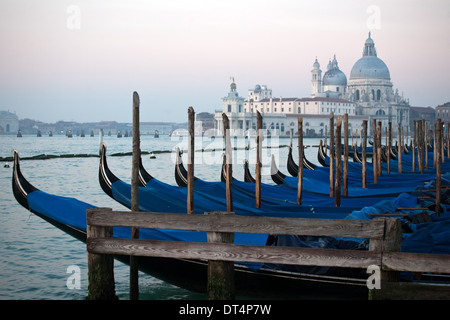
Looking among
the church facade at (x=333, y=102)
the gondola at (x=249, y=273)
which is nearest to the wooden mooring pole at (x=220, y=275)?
the gondola at (x=249, y=273)

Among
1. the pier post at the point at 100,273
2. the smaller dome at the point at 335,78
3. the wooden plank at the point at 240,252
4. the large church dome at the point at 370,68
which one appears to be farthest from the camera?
the smaller dome at the point at 335,78

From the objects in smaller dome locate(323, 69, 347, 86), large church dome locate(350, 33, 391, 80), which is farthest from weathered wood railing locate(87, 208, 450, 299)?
smaller dome locate(323, 69, 347, 86)

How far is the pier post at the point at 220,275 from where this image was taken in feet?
10.9

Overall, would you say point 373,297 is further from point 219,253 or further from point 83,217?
point 83,217

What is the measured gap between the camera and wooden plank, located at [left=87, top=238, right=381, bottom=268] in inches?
121

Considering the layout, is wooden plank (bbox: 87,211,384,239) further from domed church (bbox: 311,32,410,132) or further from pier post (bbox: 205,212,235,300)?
domed church (bbox: 311,32,410,132)

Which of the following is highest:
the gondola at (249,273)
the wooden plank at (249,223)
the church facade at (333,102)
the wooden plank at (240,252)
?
the church facade at (333,102)

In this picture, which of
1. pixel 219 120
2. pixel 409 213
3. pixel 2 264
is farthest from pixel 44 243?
pixel 219 120

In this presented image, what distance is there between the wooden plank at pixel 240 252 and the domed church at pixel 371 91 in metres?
74.2

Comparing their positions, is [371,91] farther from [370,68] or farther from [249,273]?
[249,273]

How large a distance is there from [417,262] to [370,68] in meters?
77.6

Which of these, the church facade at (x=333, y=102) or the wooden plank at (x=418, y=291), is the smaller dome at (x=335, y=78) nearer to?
the church facade at (x=333, y=102)

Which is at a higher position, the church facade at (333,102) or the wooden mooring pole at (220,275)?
the church facade at (333,102)

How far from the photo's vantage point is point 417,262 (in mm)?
2918
